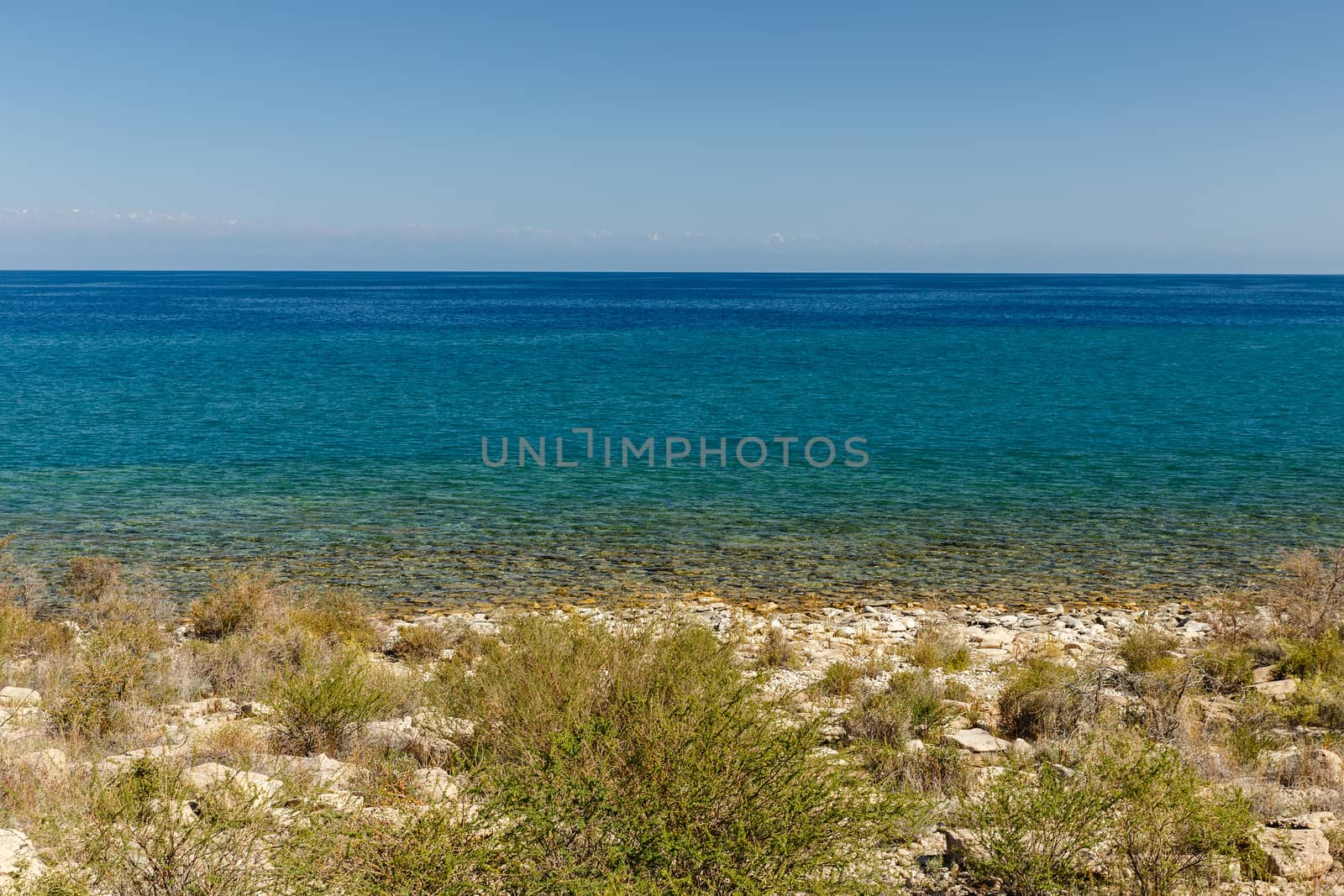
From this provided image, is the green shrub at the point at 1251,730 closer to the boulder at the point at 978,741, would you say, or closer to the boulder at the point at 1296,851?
the boulder at the point at 1296,851

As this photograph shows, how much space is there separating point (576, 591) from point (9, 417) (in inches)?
1125

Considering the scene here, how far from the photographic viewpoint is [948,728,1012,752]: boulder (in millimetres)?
7453

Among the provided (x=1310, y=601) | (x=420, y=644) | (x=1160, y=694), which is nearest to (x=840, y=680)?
(x=1160, y=694)

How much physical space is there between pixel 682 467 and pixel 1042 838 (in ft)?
64.8

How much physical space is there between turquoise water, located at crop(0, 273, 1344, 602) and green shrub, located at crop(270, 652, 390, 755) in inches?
250

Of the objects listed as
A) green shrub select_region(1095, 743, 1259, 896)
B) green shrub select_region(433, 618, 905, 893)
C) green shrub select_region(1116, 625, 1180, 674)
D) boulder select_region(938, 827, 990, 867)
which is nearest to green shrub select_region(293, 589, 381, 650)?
green shrub select_region(433, 618, 905, 893)

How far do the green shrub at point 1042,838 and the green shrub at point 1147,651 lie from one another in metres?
5.25

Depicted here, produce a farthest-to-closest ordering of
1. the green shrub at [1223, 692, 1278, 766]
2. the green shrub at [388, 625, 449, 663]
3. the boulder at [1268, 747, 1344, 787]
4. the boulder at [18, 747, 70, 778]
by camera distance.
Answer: the green shrub at [388, 625, 449, 663] → the green shrub at [1223, 692, 1278, 766] → the boulder at [1268, 747, 1344, 787] → the boulder at [18, 747, 70, 778]

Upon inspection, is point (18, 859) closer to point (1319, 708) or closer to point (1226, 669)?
point (1319, 708)

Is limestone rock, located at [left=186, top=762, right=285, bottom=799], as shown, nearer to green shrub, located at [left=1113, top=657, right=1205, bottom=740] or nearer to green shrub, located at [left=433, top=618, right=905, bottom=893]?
green shrub, located at [left=433, top=618, right=905, bottom=893]

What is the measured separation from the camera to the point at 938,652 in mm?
10703

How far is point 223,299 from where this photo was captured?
13012 cm

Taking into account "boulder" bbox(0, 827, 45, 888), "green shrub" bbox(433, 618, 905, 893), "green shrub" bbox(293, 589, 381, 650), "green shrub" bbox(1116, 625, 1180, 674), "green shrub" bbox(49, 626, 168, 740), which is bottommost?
"green shrub" bbox(293, 589, 381, 650)

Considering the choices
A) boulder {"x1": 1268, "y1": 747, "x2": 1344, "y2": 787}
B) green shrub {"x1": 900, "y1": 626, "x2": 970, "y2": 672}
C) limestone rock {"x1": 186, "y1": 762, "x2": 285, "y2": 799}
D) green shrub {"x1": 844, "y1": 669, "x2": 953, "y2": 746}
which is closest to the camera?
limestone rock {"x1": 186, "y1": 762, "x2": 285, "y2": 799}
